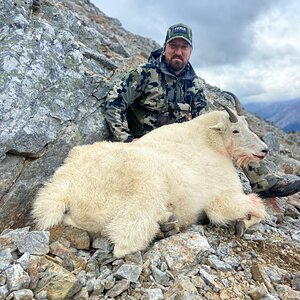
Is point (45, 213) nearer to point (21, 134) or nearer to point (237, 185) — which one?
point (21, 134)

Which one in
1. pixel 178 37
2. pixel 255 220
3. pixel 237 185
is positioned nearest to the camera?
pixel 255 220

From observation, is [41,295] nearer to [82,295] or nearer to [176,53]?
[82,295]

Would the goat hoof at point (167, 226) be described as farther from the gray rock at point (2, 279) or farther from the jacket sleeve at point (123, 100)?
the jacket sleeve at point (123, 100)

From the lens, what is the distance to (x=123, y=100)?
6742 mm

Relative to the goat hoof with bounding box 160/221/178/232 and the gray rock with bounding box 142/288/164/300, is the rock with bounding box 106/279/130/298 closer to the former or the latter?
the gray rock with bounding box 142/288/164/300

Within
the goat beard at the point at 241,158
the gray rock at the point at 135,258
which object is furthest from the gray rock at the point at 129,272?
the goat beard at the point at 241,158

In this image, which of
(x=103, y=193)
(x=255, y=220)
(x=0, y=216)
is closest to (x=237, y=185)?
(x=255, y=220)

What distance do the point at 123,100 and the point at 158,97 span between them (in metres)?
0.89

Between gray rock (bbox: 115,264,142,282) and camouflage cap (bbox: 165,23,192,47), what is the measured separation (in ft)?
16.5

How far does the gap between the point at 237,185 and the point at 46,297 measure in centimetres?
336

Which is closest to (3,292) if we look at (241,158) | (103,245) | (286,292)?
(103,245)

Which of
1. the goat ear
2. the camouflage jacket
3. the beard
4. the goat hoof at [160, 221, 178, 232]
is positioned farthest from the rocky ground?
the beard

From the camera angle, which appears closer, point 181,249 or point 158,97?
point 181,249

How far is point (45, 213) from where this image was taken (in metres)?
4.18
